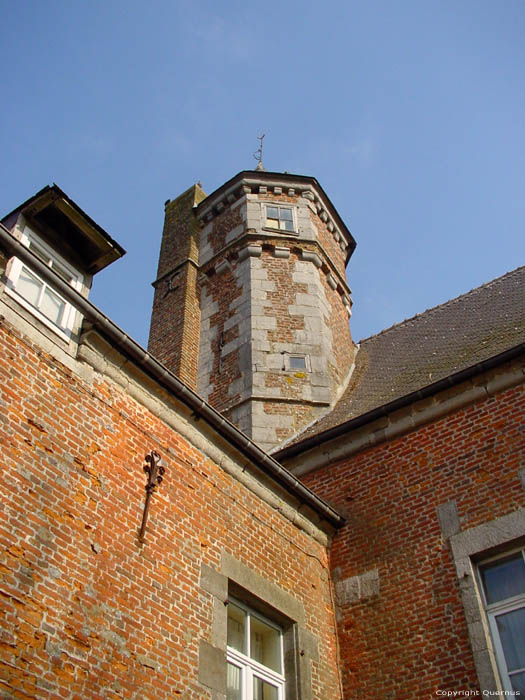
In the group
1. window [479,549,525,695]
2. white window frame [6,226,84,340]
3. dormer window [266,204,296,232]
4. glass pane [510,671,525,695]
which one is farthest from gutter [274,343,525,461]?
dormer window [266,204,296,232]

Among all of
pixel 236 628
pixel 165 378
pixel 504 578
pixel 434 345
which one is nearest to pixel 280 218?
pixel 434 345

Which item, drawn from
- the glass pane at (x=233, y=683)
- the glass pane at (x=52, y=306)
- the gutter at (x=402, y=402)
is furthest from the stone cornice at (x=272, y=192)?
the glass pane at (x=233, y=683)

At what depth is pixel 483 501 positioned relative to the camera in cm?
800

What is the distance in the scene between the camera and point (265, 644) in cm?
760

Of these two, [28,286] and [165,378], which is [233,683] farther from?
[28,286]

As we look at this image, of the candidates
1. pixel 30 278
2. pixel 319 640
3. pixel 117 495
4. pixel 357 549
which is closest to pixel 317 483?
pixel 357 549

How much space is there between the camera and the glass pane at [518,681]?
22.2 ft

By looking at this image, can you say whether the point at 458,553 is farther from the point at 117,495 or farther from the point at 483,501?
the point at 117,495

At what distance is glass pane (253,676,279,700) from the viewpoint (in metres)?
6.93

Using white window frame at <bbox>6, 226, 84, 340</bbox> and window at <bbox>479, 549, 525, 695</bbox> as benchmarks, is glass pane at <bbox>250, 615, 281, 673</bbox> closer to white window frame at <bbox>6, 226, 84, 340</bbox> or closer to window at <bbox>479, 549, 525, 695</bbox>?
window at <bbox>479, 549, 525, 695</bbox>

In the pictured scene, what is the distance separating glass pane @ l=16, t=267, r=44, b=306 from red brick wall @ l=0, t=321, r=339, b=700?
477mm

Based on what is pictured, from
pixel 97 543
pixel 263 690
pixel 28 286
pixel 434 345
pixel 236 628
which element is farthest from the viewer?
pixel 434 345

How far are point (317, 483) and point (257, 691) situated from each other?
324cm

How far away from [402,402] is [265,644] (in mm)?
3346
